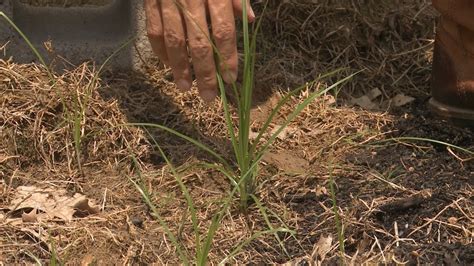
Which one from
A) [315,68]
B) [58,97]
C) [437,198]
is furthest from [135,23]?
[437,198]

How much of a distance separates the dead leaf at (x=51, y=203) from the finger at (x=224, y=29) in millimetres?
524

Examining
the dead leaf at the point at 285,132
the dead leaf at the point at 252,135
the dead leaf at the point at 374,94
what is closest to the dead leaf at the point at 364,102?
the dead leaf at the point at 374,94

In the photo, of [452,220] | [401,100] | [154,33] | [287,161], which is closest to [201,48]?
[154,33]

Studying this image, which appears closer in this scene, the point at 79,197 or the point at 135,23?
the point at 79,197

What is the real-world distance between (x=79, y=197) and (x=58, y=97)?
1.44ft

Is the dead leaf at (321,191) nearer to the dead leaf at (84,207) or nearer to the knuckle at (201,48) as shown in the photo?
the knuckle at (201,48)

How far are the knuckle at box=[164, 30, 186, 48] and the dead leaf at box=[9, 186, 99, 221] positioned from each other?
0.48 metres

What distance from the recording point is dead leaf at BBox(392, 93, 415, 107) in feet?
10.2

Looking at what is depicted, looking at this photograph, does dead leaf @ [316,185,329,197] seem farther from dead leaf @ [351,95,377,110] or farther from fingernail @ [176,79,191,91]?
dead leaf @ [351,95,377,110]

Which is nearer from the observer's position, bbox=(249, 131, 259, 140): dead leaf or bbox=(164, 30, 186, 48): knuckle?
bbox=(164, 30, 186, 48): knuckle

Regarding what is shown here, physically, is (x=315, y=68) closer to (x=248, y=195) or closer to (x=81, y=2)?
(x=248, y=195)

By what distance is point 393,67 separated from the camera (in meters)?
3.29

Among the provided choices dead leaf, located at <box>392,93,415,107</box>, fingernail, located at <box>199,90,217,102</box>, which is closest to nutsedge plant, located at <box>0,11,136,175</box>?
fingernail, located at <box>199,90,217,102</box>

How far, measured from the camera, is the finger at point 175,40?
2482 millimetres
